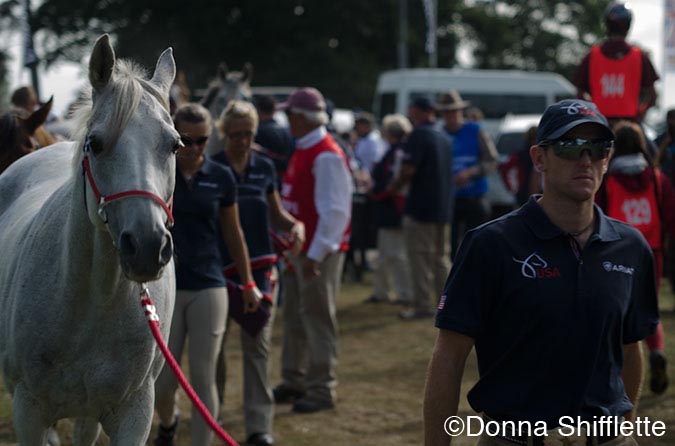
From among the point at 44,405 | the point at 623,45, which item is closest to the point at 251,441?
the point at 44,405

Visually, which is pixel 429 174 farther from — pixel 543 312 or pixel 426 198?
pixel 543 312

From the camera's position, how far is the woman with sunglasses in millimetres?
6238

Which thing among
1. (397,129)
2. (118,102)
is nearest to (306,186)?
(118,102)

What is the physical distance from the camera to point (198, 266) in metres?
6.29

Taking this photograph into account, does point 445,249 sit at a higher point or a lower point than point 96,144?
lower

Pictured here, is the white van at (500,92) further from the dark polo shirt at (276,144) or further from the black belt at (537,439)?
the black belt at (537,439)

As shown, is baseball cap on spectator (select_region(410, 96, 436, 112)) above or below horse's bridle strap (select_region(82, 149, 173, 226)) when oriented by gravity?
below

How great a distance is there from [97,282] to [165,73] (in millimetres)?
935

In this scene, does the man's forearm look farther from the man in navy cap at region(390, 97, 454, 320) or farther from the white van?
the white van

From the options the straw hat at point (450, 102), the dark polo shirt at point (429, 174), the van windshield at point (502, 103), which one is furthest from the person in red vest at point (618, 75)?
the van windshield at point (502, 103)

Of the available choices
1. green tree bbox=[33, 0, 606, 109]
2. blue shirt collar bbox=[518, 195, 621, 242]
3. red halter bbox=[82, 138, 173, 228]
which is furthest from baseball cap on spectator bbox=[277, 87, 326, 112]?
green tree bbox=[33, 0, 606, 109]

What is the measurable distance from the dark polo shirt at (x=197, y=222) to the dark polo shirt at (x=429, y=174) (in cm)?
582

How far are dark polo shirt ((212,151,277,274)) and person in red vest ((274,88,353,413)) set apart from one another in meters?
0.86

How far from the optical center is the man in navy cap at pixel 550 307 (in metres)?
3.53
